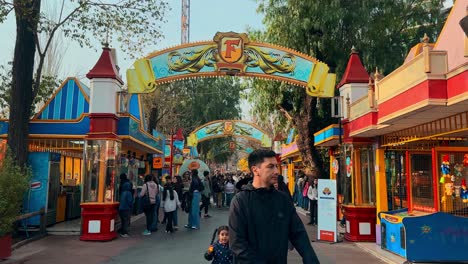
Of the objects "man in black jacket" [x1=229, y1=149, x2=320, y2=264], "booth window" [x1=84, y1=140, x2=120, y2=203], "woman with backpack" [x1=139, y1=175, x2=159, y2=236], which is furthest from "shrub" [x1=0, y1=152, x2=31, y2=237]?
"man in black jacket" [x1=229, y1=149, x2=320, y2=264]

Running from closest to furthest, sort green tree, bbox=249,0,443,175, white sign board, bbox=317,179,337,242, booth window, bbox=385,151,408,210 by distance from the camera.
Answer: white sign board, bbox=317,179,337,242 < booth window, bbox=385,151,408,210 < green tree, bbox=249,0,443,175

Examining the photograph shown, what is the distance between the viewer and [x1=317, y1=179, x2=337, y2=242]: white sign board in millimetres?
11273

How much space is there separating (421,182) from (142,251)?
6.84 metres

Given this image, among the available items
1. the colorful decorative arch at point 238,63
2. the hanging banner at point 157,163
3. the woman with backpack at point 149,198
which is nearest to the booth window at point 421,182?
the colorful decorative arch at point 238,63

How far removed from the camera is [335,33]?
60.1 ft

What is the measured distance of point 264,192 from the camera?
3340 millimetres

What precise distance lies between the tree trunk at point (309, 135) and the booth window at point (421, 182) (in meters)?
8.44

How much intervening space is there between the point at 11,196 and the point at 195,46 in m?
6.90

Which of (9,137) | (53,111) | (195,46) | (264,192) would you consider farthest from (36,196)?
(264,192)

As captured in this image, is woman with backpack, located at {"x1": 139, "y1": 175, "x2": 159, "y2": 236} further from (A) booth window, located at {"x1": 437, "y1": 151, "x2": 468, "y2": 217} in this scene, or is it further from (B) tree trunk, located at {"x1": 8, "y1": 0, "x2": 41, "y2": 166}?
(A) booth window, located at {"x1": 437, "y1": 151, "x2": 468, "y2": 217}

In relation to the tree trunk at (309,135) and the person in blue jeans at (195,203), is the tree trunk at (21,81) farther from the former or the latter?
the tree trunk at (309,135)

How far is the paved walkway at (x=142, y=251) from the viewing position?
9039 mm

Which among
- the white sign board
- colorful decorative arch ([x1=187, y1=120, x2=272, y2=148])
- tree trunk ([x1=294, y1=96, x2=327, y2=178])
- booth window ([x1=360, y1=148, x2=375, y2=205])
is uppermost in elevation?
colorful decorative arch ([x1=187, y1=120, x2=272, y2=148])

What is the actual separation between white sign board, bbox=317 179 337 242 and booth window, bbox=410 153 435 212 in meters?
1.93
